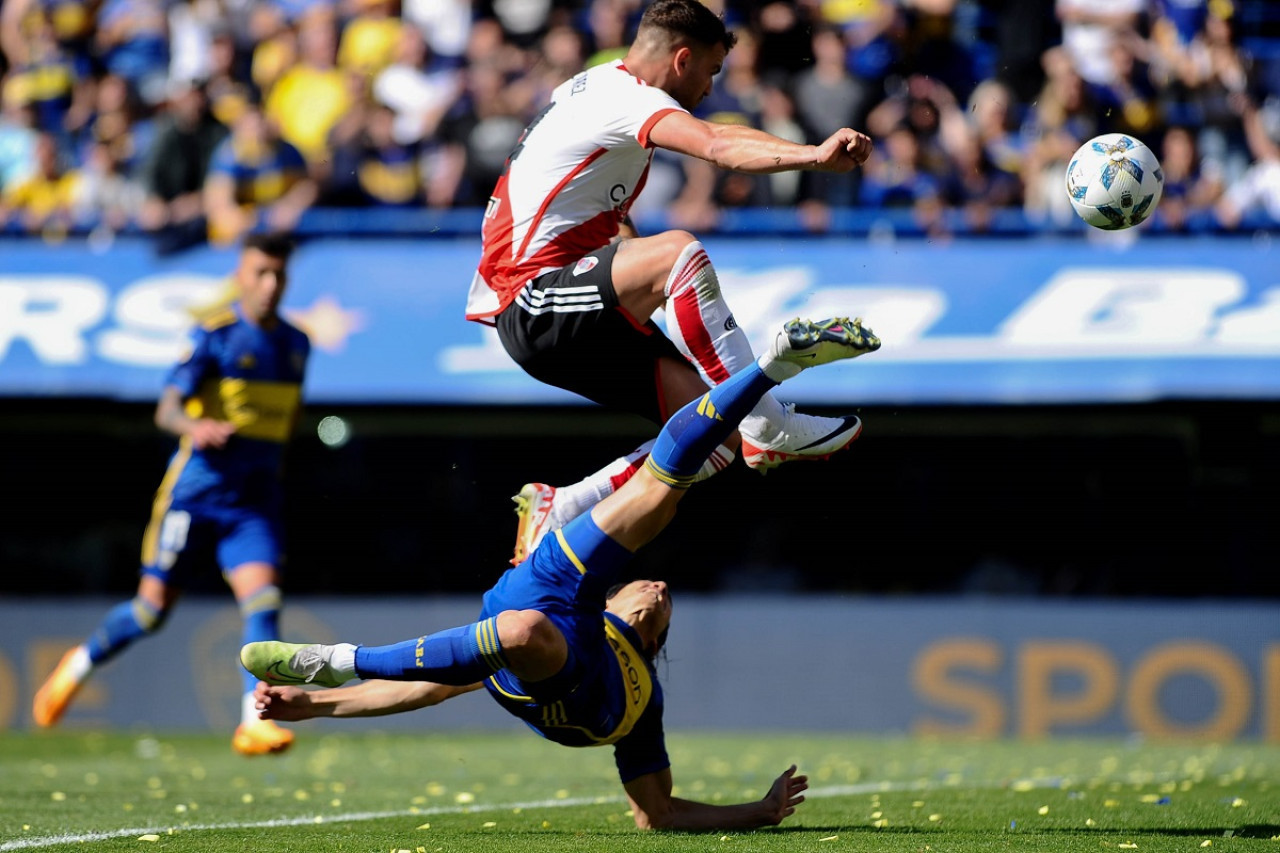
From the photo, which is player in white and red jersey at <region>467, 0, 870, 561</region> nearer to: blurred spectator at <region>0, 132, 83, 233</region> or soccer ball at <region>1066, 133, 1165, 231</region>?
soccer ball at <region>1066, 133, 1165, 231</region>

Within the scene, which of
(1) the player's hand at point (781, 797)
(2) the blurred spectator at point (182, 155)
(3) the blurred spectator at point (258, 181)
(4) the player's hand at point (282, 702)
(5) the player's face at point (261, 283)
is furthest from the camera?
(2) the blurred spectator at point (182, 155)

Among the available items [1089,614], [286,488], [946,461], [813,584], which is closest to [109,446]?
[286,488]

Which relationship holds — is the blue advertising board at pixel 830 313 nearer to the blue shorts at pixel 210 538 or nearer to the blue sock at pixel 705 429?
the blue shorts at pixel 210 538

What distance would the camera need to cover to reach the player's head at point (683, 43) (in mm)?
6703

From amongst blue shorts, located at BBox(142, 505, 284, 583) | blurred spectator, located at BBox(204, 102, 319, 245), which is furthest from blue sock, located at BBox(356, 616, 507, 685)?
blurred spectator, located at BBox(204, 102, 319, 245)

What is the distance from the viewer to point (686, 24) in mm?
6695

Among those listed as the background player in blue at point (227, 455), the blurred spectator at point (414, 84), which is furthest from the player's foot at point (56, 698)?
the blurred spectator at point (414, 84)

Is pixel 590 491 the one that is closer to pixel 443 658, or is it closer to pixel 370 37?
pixel 443 658

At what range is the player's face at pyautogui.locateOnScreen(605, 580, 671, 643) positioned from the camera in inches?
264

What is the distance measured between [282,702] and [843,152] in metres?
2.81

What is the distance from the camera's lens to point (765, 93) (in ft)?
45.0

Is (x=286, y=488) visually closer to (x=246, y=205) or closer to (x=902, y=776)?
(x=246, y=205)

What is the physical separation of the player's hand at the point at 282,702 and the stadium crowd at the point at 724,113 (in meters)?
7.37

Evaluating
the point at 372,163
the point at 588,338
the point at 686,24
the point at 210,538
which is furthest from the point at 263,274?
the point at 372,163
